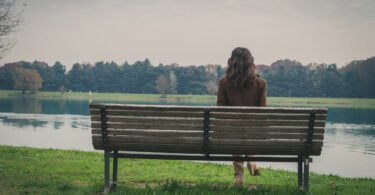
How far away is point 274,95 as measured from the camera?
145 meters

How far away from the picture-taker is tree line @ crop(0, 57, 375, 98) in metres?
140

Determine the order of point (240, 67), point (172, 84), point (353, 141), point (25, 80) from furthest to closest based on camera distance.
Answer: point (172, 84), point (25, 80), point (353, 141), point (240, 67)

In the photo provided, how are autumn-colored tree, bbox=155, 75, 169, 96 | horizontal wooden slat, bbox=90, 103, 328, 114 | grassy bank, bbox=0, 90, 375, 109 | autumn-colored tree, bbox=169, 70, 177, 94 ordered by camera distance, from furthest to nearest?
1. autumn-colored tree, bbox=155, 75, 169, 96
2. autumn-colored tree, bbox=169, 70, 177, 94
3. grassy bank, bbox=0, 90, 375, 109
4. horizontal wooden slat, bbox=90, 103, 328, 114

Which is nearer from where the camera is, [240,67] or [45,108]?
[240,67]

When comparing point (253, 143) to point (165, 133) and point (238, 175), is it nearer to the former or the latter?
point (238, 175)

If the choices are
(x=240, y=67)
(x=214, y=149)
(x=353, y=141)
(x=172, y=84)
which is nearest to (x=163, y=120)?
(x=214, y=149)

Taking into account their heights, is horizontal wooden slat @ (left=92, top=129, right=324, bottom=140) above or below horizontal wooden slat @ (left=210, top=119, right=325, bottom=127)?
below

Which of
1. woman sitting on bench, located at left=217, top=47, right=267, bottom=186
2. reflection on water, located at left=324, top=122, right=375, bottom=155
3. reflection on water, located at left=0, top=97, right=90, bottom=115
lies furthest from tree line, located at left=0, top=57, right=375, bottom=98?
woman sitting on bench, located at left=217, top=47, right=267, bottom=186

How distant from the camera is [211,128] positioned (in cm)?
659

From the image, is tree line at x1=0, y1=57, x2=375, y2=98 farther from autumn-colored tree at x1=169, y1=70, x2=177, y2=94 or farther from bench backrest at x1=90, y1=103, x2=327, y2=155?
bench backrest at x1=90, y1=103, x2=327, y2=155

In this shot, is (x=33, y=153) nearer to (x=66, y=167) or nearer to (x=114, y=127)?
(x=66, y=167)

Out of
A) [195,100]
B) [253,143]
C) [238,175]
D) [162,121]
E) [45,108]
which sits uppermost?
[162,121]

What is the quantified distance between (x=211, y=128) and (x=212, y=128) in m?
0.01

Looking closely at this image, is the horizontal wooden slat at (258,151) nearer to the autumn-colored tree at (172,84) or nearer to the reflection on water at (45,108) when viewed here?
the reflection on water at (45,108)
